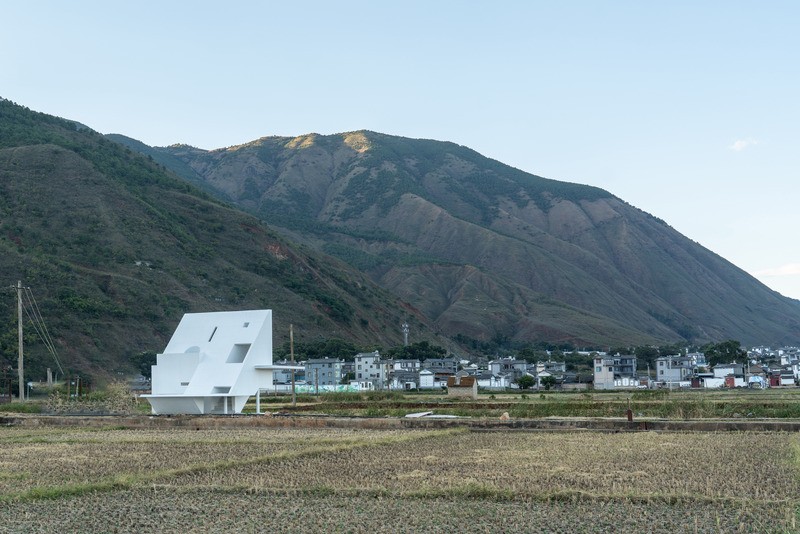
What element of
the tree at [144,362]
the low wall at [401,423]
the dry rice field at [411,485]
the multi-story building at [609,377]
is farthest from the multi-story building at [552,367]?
the dry rice field at [411,485]

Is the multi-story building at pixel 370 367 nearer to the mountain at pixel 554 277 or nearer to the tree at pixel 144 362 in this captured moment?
the tree at pixel 144 362

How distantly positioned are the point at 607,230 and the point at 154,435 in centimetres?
17427

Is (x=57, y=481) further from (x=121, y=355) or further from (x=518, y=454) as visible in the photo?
(x=121, y=355)

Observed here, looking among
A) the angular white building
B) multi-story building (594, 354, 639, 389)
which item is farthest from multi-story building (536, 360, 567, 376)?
the angular white building

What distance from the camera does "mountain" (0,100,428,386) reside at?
6297 centimetres

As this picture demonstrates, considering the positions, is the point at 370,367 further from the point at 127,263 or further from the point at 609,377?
the point at 127,263

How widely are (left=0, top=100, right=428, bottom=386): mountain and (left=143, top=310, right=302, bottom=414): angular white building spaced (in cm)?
2187

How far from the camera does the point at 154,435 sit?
85.5 feet

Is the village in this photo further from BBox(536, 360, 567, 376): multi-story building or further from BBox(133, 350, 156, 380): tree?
BBox(133, 350, 156, 380): tree

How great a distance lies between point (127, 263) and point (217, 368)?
43203 millimetres

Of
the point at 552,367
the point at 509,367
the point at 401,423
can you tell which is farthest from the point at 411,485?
the point at 552,367

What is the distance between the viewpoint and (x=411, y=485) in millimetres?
14492

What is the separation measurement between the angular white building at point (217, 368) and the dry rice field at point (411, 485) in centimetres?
1200

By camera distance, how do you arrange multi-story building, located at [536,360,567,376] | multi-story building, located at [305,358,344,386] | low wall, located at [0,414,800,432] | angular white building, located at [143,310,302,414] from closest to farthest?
low wall, located at [0,414,800,432]
angular white building, located at [143,310,302,414]
multi-story building, located at [305,358,344,386]
multi-story building, located at [536,360,567,376]
